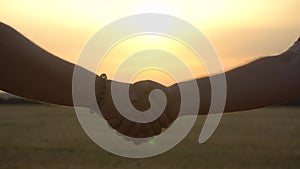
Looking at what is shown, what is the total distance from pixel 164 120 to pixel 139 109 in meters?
0.18

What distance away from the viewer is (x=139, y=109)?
14.0 feet

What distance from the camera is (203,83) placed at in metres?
4.21

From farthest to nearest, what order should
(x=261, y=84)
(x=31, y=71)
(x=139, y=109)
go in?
(x=139, y=109), (x=261, y=84), (x=31, y=71)

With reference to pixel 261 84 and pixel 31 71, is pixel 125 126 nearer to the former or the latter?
pixel 31 71

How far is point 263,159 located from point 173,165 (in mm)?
5449

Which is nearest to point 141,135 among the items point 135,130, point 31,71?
point 135,130

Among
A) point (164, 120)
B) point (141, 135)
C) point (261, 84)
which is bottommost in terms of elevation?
point (141, 135)

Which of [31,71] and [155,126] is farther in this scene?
[155,126]

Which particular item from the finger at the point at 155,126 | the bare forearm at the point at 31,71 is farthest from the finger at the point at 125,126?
the bare forearm at the point at 31,71

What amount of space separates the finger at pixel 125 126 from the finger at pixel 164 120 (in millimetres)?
185

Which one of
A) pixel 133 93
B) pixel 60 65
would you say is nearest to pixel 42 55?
pixel 60 65

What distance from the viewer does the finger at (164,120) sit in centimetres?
419

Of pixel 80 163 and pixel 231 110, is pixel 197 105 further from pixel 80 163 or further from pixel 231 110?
pixel 80 163

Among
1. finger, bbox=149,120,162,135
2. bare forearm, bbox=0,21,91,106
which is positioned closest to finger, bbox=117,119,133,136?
finger, bbox=149,120,162,135
